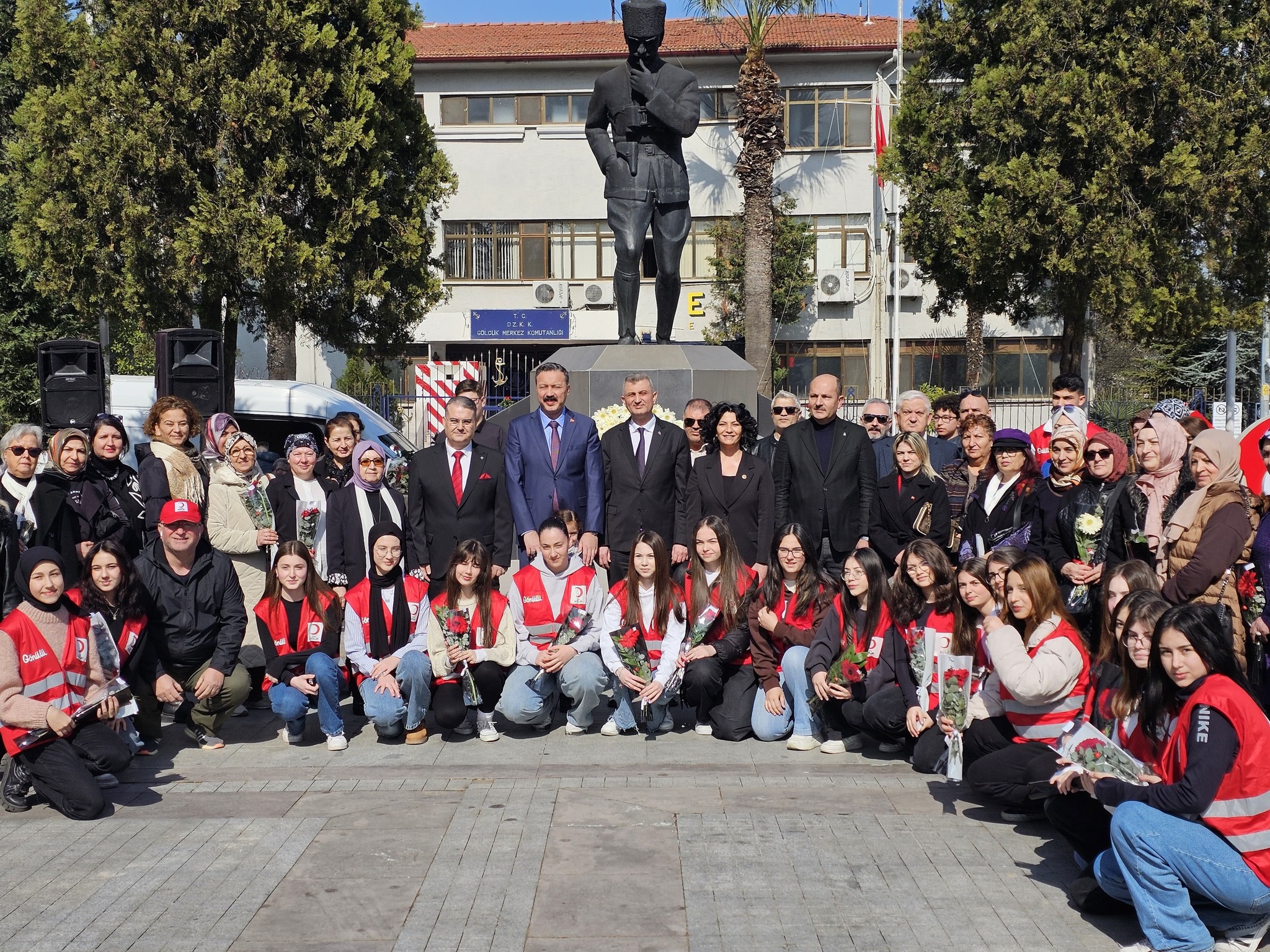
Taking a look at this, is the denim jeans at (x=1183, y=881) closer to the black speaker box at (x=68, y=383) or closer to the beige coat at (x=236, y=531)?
the beige coat at (x=236, y=531)

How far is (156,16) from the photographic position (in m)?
16.9

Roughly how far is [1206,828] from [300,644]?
4.75 m

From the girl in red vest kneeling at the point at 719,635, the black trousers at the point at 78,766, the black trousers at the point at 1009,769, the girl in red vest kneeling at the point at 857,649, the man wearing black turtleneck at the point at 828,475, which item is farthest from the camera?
the man wearing black turtleneck at the point at 828,475

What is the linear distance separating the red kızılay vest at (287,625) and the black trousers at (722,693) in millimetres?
1833

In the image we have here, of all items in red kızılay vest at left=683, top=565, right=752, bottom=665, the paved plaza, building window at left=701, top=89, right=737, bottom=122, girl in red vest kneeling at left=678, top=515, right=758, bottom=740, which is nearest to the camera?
the paved plaza

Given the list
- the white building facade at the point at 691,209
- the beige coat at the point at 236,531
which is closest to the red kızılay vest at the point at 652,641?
the beige coat at the point at 236,531

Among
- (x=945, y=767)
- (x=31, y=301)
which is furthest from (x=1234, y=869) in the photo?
(x=31, y=301)

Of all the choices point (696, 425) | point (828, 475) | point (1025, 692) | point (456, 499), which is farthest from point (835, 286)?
point (1025, 692)

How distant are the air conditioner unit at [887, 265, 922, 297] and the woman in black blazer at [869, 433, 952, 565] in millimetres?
25203

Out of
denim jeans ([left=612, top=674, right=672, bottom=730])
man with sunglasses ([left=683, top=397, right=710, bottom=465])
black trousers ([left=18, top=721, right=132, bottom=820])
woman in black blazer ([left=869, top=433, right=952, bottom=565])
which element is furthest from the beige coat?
woman in black blazer ([left=869, top=433, right=952, bottom=565])

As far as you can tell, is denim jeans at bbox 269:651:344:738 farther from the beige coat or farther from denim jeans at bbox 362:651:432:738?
the beige coat

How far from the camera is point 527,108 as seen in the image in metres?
32.8

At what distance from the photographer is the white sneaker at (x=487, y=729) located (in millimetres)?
6949

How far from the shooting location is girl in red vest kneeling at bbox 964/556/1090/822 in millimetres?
5430
